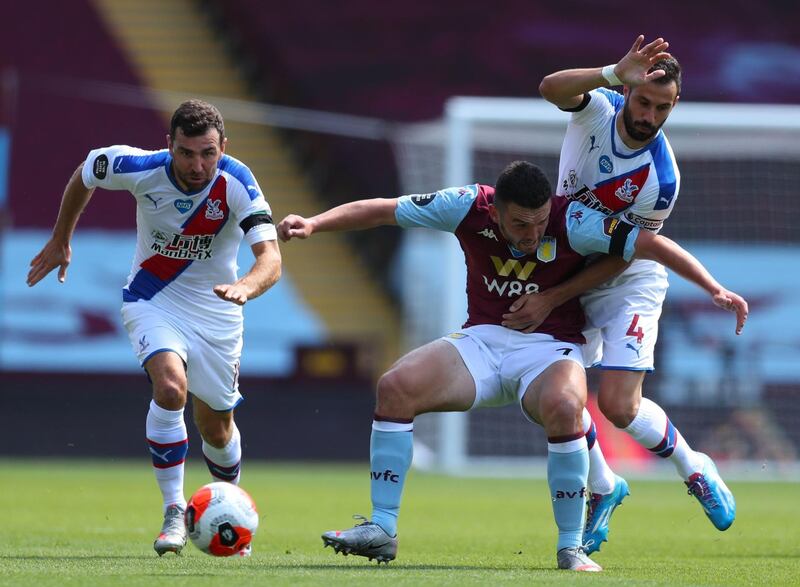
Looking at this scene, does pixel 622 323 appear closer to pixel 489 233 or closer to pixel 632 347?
pixel 632 347

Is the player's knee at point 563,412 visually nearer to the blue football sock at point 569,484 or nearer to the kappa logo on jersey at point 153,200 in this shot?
the blue football sock at point 569,484

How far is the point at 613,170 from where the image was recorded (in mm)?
6785

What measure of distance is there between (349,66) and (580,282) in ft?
50.3

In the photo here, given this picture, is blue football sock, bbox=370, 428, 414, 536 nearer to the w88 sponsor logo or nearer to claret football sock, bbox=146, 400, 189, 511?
the w88 sponsor logo

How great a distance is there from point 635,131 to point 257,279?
2.02m

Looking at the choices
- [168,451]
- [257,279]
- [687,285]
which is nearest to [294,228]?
[257,279]

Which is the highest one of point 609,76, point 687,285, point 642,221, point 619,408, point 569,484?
point 687,285

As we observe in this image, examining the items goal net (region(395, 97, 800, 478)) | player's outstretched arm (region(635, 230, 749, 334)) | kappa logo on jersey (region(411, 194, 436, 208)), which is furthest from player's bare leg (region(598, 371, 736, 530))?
goal net (region(395, 97, 800, 478))

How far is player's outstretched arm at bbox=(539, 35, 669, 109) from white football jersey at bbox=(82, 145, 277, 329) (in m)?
1.48

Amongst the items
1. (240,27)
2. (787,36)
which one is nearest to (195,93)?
(240,27)

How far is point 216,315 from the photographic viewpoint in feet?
23.2

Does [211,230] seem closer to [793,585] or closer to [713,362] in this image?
[793,585]

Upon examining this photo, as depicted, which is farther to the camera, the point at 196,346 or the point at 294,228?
the point at 196,346

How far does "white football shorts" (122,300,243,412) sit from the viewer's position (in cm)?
668
